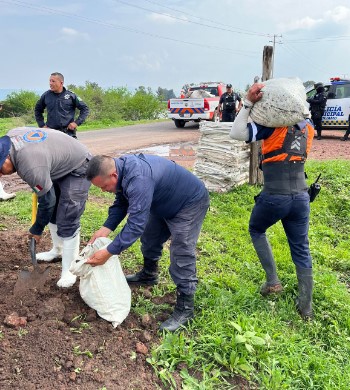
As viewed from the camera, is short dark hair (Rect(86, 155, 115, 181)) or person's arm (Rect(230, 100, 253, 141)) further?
person's arm (Rect(230, 100, 253, 141))

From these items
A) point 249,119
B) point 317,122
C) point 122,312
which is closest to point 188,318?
point 122,312

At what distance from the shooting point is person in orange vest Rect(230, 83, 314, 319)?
2.94 metres

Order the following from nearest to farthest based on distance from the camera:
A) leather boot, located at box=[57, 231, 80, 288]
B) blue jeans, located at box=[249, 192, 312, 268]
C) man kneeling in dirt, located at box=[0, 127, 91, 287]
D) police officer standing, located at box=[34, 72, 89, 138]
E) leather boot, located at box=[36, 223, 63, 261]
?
man kneeling in dirt, located at box=[0, 127, 91, 287] < blue jeans, located at box=[249, 192, 312, 268] < leather boot, located at box=[57, 231, 80, 288] < leather boot, located at box=[36, 223, 63, 261] < police officer standing, located at box=[34, 72, 89, 138]

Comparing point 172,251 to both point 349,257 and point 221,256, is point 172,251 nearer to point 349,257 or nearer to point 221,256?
point 221,256

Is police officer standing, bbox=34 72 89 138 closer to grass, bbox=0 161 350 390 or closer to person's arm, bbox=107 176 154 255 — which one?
grass, bbox=0 161 350 390

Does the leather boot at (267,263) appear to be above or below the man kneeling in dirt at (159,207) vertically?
below

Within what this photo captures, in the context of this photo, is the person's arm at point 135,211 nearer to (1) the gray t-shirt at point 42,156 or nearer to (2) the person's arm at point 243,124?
(1) the gray t-shirt at point 42,156

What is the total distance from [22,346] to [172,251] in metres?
1.22

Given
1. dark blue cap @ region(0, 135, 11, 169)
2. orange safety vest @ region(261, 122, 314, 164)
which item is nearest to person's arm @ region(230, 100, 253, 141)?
orange safety vest @ region(261, 122, 314, 164)

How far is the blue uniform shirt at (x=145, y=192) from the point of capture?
2.46 m

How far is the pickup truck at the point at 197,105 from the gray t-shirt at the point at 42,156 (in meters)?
11.4

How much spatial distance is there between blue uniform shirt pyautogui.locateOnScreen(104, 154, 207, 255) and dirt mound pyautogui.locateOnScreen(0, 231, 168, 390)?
0.69 m

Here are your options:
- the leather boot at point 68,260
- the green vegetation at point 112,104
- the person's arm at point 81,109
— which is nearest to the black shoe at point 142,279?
the leather boot at point 68,260

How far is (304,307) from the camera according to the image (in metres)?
3.29
